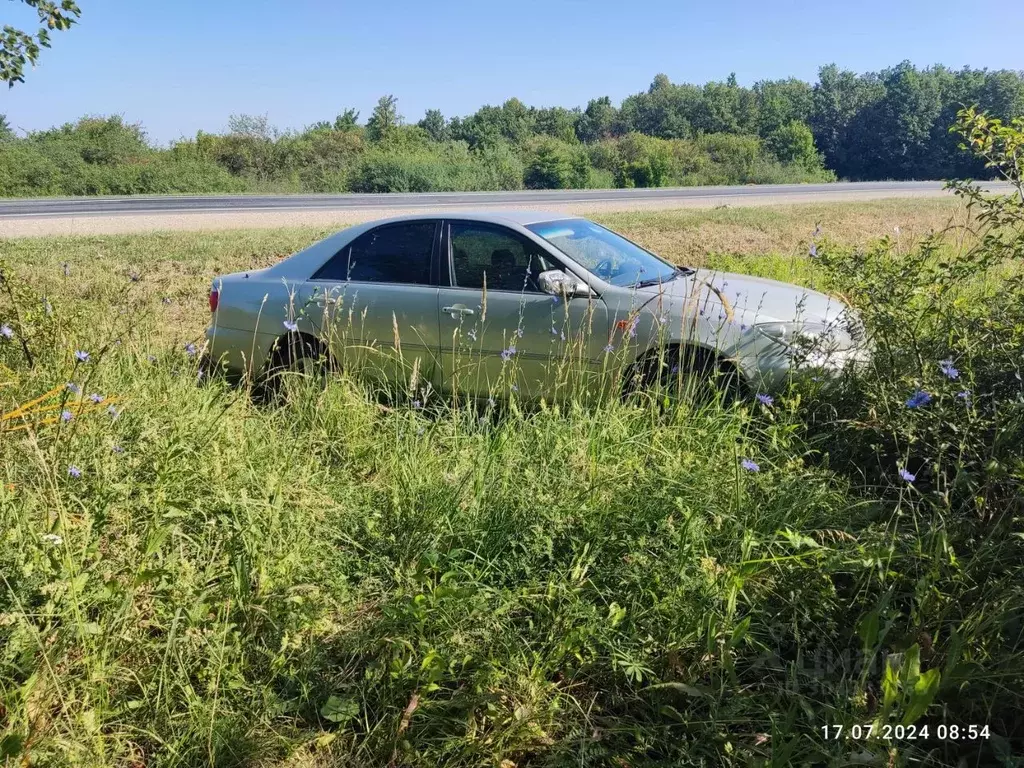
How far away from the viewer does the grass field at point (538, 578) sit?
2131 millimetres

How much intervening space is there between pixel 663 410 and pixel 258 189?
32.6m

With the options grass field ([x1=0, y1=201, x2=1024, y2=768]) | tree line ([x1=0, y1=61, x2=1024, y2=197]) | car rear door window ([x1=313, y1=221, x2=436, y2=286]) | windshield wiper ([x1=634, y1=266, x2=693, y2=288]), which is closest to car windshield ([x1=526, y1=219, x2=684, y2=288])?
windshield wiper ([x1=634, y1=266, x2=693, y2=288])

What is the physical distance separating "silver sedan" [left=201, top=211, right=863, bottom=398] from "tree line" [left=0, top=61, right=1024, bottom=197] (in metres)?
17.1

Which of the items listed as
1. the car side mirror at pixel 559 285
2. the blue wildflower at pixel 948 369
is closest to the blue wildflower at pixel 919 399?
the blue wildflower at pixel 948 369

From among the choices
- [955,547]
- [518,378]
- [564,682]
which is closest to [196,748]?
[564,682]

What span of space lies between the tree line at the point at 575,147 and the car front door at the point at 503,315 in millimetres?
17474

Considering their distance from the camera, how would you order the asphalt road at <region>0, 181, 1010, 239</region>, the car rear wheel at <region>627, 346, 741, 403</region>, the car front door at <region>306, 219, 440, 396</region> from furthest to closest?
the asphalt road at <region>0, 181, 1010, 239</region>
the car front door at <region>306, 219, 440, 396</region>
the car rear wheel at <region>627, 346, 741, 403</region>

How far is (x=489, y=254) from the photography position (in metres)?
5.10

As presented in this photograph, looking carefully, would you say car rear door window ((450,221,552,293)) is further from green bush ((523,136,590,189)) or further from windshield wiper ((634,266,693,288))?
green bush ((523,136,590,189))

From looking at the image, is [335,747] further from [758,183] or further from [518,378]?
[758,183]

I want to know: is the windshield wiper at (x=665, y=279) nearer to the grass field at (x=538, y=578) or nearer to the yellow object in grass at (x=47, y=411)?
the grass field at (x=538, y=578)

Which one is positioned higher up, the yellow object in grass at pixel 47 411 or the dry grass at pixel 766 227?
the dry grass at pixel 766 227

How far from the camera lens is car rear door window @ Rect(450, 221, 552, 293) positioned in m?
4.90

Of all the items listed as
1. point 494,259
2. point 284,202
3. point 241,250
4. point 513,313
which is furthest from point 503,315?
point 284,202
